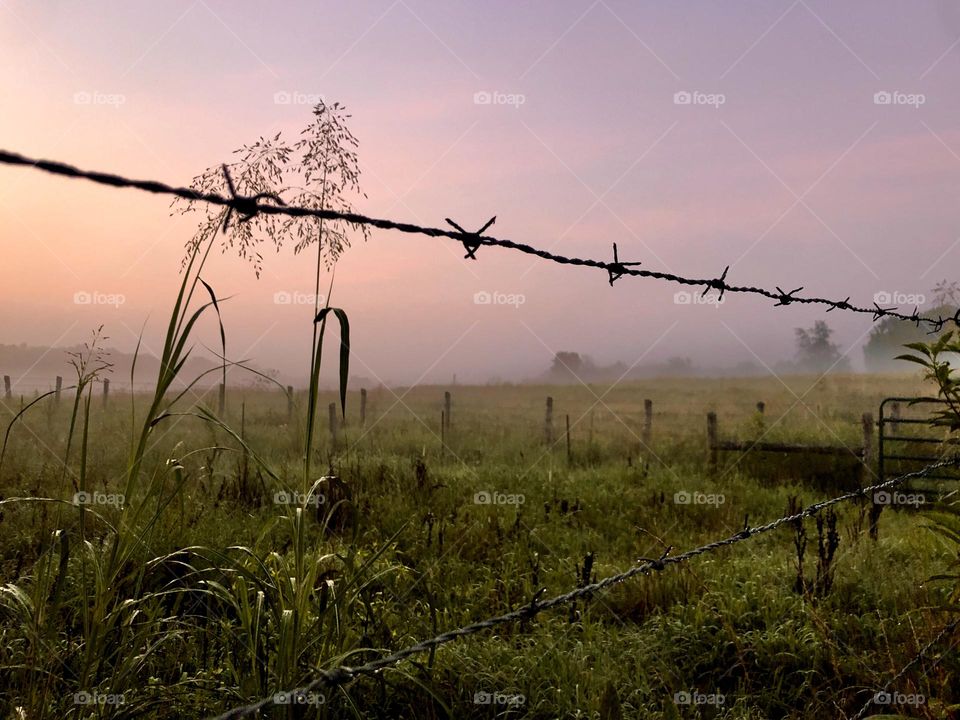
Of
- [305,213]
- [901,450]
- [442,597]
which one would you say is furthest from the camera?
[901,450]

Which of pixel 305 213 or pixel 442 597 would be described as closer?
pixel 305 213

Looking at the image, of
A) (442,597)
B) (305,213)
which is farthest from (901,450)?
(305,213)

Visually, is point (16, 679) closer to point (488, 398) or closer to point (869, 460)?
point (869, 460)

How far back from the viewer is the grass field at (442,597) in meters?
2.35

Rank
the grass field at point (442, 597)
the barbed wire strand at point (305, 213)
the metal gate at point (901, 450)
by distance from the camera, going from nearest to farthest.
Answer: the barbed wire strand at point (305, 213) < the grass field at point (442, 597) < the metal gate at point (901, 450)

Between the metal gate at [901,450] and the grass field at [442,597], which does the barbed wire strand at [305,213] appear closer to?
the grass field at [442,597]

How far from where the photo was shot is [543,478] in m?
9.05

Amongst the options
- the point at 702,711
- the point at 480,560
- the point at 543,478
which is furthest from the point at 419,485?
the point at 702,711

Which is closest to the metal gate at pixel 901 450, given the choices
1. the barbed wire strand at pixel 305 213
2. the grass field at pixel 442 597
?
the grass field at pixel 442 597

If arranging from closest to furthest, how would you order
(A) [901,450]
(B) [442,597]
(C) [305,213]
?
(C) [305,213] → (B) [442,597] → (A) [901,450]

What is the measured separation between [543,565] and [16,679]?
11.8 feet

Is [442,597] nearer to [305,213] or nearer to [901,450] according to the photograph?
[305,213]

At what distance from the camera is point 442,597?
177 inches

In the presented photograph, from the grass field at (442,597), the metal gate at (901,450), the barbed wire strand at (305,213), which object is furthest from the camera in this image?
the metal gate at (901,450)
